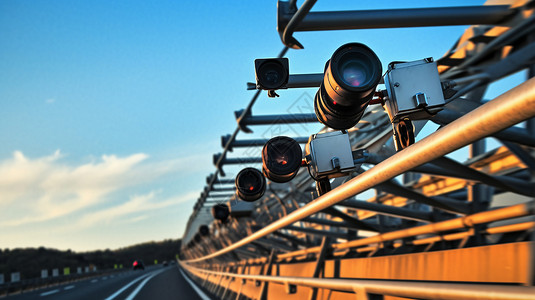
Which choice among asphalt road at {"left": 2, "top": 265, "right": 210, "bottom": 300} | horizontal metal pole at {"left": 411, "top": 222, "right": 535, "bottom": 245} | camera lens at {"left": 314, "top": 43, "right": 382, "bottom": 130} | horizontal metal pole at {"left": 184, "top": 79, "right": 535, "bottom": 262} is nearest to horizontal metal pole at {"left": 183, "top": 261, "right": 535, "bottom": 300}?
horizontal metal pole at {"left": 184, "top": 79, "right": 535, "bottom": 262}

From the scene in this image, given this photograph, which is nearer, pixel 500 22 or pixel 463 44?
pixel 500 22

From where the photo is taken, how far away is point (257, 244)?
16.1 m

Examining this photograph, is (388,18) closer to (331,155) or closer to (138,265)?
(331,155)

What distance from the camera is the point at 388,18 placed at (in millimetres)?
6762

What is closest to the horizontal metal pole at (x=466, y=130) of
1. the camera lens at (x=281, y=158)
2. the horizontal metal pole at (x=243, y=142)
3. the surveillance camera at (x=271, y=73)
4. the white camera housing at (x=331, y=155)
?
the white camera housing at (x=331, y=155)

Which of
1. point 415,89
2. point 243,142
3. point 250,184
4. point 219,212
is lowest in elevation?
point 415,89

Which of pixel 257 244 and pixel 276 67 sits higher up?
pixel 276 67

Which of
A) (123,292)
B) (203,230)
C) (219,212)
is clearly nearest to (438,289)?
(219,212)

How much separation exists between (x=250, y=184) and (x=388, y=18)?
9.15 ft

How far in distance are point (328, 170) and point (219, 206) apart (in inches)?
295

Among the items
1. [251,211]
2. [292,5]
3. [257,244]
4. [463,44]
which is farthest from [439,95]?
[257,244]

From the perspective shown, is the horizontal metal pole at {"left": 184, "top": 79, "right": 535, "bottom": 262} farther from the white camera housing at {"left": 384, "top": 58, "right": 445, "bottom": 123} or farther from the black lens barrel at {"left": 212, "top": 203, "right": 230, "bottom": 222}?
the black lens barrel at {"left": 212, "top": 203, "right": 230, "bottom": 222}

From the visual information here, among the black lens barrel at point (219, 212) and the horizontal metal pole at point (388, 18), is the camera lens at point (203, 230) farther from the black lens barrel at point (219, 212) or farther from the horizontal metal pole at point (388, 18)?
the horizontal metal pole at point (388, 18)

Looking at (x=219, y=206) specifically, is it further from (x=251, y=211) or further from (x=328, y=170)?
(x=328, y=170)
